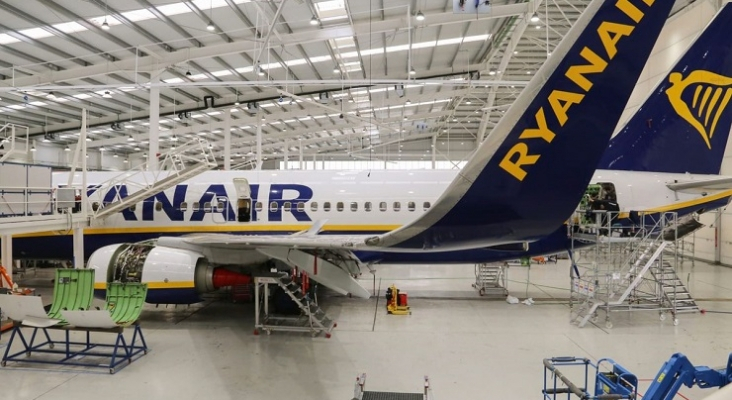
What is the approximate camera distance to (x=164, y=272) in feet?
28.2

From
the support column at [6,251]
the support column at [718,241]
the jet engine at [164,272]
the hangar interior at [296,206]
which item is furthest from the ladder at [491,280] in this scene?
the support column at [718,241]

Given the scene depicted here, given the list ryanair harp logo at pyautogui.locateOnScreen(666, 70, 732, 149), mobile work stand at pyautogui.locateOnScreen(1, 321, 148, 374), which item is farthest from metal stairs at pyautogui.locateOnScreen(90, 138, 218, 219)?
ryanair harp logo at pyautogui.locateOnScreen(666, 70, 732, 149)

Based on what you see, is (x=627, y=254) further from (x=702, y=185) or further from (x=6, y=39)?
(x=6, y=39)

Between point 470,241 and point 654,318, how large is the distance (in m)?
8.52

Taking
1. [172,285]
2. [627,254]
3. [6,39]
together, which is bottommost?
[172,285]

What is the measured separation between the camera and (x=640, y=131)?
10086 millimetres

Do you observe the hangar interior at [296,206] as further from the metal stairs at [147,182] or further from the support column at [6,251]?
the metal stairs at [147,182]

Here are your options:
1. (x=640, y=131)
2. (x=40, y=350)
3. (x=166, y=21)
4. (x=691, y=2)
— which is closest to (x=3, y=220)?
(x=40, y=350)

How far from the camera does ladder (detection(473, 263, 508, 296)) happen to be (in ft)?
40.9

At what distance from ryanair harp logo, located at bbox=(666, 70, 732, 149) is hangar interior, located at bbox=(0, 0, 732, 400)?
14.6 ft

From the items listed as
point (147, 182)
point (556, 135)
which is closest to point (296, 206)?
point (147, 182)

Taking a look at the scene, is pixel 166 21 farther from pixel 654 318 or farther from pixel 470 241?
pixel 654 318

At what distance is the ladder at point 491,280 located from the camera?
40.9 ft

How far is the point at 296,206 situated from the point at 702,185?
9.06 meters
